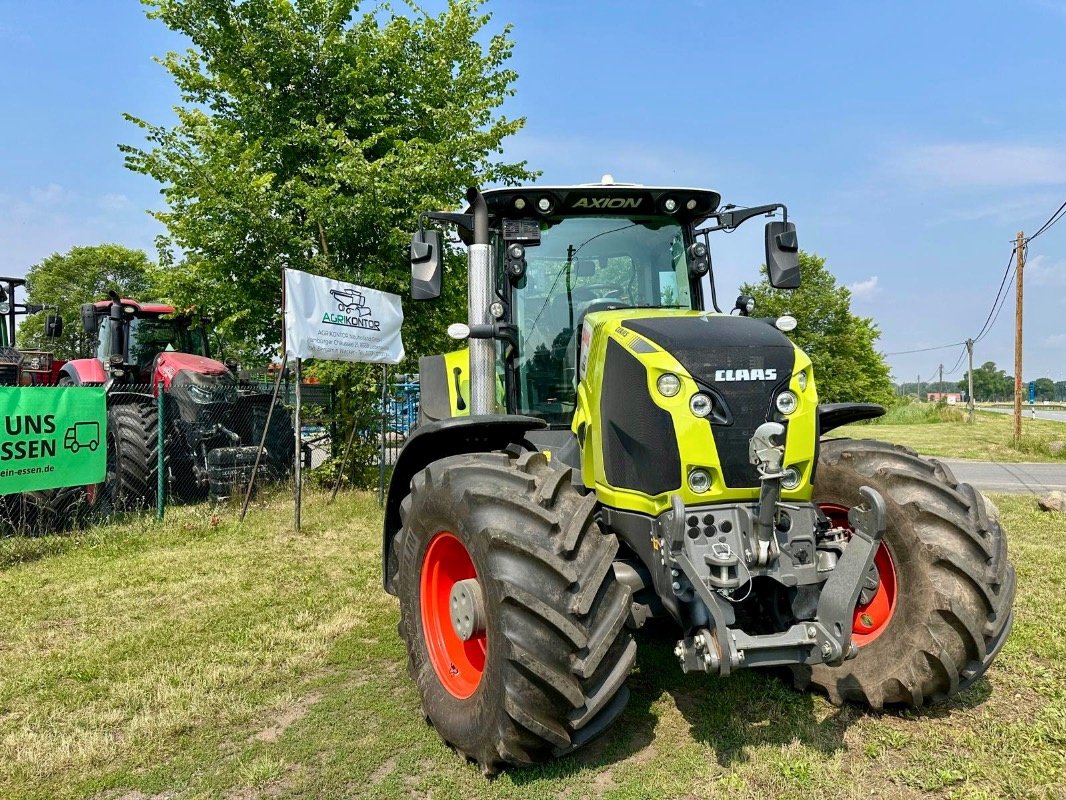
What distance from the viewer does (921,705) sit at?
134 inches

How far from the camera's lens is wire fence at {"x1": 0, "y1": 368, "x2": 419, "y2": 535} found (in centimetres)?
823

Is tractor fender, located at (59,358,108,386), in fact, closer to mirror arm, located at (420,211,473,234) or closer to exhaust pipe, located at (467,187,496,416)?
mirror arm, located at (420,211,473,234)

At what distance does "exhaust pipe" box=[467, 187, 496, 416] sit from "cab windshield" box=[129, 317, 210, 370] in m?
8.73

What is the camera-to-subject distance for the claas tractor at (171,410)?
8914 millimetres

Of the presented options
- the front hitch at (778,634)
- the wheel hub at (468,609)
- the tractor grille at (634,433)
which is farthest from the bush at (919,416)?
the wheel hub at (468,609)

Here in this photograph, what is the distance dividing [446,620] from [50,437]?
18.1 feet

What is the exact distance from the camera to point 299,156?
10.8m

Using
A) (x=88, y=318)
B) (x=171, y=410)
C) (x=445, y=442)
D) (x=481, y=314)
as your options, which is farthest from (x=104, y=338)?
(x=445, y=442)

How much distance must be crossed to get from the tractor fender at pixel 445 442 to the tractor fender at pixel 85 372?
324 inches

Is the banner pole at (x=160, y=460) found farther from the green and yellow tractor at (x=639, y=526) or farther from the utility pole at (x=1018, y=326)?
the utility pole at (x=1018, y=326)

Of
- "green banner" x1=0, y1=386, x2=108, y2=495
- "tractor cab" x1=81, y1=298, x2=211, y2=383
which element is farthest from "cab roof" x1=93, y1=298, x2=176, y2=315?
"green banner" x1=0, y1=386, x2=108, y2=495

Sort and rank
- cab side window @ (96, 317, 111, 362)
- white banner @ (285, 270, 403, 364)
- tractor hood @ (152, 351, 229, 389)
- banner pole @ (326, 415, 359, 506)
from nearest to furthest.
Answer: white banner @ (285, 270, 403, 364), banner pole @ (326, 415, 359, 506), tractor hood @ (152, 351, 229, 389), cab side window @ (96, 317, 111, 362)

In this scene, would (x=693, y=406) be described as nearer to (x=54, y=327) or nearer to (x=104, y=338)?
(x=104, y=338)

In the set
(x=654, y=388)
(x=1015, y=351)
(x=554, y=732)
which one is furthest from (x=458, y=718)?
(x=1015, y=351)
